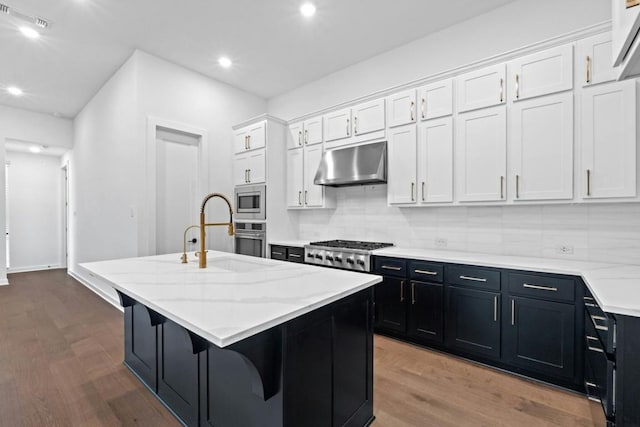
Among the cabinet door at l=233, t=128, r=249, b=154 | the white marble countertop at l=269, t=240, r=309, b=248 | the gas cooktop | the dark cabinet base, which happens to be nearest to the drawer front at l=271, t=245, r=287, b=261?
the white marble countertop at l=269, t=240, r=309, b=248

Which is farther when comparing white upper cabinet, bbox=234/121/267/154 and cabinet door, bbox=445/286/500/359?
white upper cabinet, bbox=234/121/267/154

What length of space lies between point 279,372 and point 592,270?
7.44 feet

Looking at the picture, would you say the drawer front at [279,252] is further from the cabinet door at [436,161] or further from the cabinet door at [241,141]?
the cabinet door at [436,161]

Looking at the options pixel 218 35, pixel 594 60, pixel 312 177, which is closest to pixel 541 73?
pixel 594 60

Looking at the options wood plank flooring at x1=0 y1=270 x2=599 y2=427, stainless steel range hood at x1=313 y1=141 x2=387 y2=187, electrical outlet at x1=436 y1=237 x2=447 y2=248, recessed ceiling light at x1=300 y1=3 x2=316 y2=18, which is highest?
recessed ceiling light at x1=300 y1=3 x2=316 y2=18

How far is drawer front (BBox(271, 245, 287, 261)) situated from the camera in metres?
4.02

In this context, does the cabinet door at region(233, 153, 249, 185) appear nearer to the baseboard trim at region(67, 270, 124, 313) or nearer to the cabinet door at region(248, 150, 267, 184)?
the cabinet door at region(248, 150, 267, 184)

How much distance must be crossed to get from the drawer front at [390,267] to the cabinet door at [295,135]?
2090 millimetres

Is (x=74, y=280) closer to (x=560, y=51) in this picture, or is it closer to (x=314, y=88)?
(x=314, y=88)

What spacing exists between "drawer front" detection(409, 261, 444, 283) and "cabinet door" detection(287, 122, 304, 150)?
235 centimetres

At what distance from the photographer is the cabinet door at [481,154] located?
2.61 meters

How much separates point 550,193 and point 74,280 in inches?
305

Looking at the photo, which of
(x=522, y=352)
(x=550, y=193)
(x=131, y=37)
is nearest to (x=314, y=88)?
(x=131, y=37)

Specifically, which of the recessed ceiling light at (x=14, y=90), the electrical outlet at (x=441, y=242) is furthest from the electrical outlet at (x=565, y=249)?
the recessed ceiling light at (x=14, y=90)
